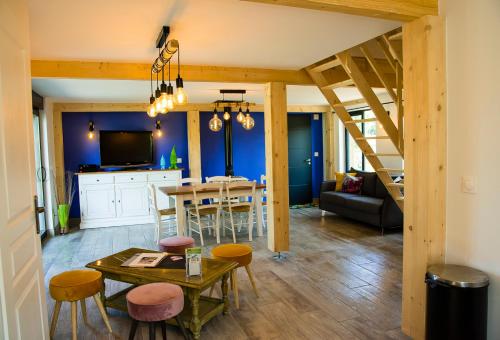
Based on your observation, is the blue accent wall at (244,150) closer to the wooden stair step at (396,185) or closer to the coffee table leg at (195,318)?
the wooden stair step at (396,185)

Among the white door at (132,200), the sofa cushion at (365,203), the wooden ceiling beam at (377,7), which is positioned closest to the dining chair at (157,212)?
the white door at (132,200)

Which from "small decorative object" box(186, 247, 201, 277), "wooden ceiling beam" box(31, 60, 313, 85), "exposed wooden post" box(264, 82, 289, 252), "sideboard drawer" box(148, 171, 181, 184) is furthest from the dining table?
"small decorative object" box(186, 247, 201, 277)

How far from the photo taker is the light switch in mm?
2349

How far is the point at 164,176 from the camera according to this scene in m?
7.27

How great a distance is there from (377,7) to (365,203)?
426cm

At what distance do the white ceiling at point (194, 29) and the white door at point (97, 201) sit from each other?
3573mm

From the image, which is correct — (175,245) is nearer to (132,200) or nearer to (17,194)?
(17,194)

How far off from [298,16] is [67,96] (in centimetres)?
499

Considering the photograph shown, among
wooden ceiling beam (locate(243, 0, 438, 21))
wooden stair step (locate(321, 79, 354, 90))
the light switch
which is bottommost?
the light switch

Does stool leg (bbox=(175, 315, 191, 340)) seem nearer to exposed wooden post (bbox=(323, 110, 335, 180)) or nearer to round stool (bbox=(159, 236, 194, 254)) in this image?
round stool (bbox=(159, 236, 194, 254))

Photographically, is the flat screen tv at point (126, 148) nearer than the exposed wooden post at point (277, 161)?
No

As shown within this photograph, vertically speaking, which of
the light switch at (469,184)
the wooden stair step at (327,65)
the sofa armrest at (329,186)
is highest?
the wooden stair step at (327,65)

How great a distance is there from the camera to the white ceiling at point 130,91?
17.1 ft

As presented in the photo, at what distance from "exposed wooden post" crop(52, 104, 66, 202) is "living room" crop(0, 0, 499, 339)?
3cm
